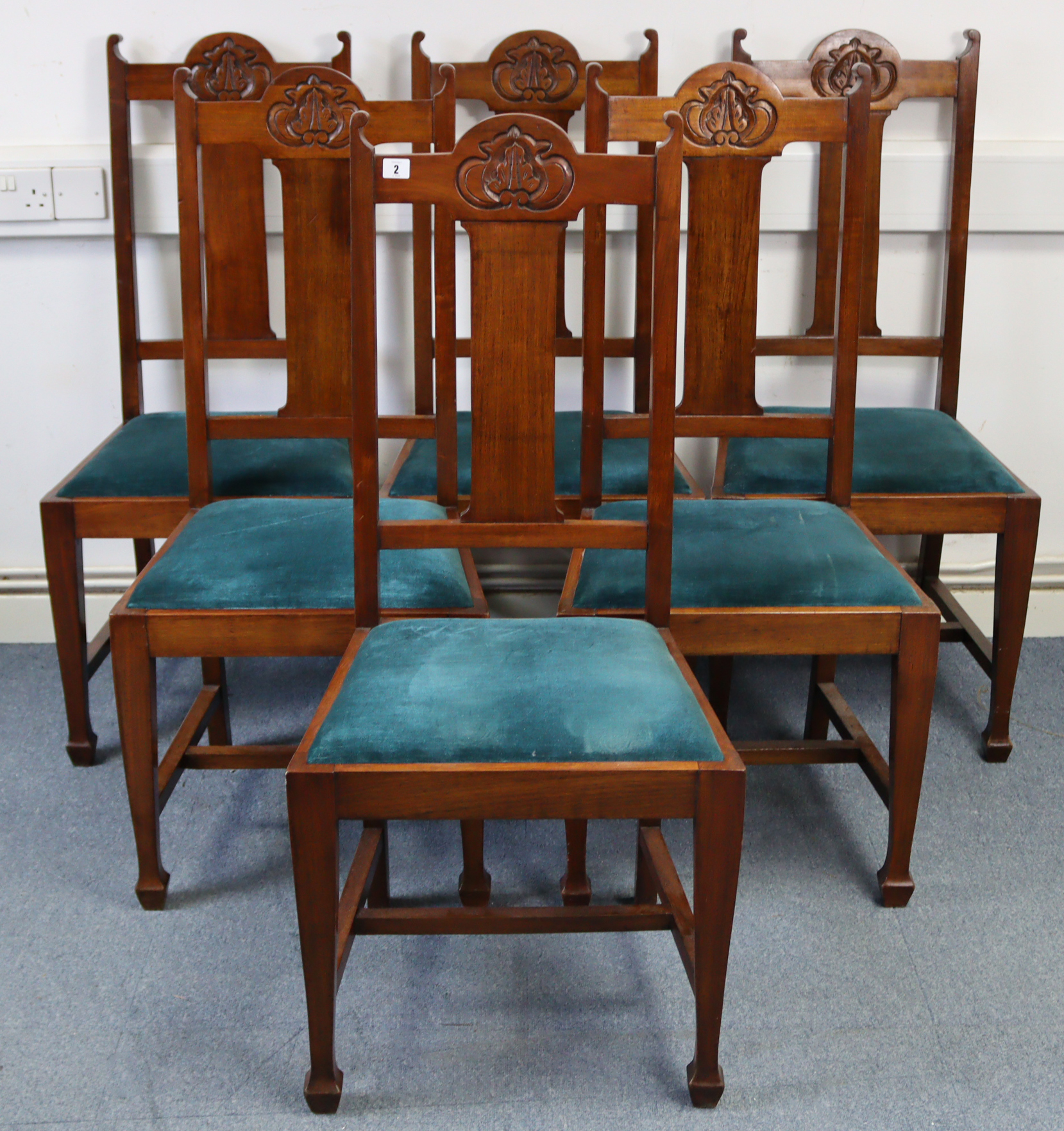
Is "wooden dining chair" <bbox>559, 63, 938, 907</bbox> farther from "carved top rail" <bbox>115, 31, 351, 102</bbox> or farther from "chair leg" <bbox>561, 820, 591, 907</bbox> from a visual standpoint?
"carved top rail" <bbox>115, 31, 351, 102</bbox>

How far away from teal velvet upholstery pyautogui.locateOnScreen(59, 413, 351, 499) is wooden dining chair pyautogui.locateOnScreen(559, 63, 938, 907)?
0.50 metres

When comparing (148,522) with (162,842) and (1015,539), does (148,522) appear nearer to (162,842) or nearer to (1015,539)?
(162,842)

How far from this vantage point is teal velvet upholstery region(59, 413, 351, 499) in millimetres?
2076

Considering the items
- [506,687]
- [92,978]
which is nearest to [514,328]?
[506,687]

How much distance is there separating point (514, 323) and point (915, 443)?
3.18 feet

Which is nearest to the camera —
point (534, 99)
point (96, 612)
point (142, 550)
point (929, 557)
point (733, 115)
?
point (733, 115)

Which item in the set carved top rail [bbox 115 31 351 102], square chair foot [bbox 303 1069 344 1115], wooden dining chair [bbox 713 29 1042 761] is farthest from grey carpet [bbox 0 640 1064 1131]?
carved top rail [bbox 115 31 351 102]

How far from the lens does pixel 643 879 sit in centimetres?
174

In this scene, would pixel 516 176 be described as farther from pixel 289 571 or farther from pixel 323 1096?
pixel 323 1096

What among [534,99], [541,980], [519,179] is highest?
[534,99]

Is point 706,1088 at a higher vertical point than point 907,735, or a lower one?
lower

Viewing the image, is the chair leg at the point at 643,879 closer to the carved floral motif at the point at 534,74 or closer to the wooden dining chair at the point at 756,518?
the wooden dining chair at the point at 756,518

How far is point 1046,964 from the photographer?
1660 mm

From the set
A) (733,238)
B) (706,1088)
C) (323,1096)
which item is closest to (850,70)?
(733,238)
